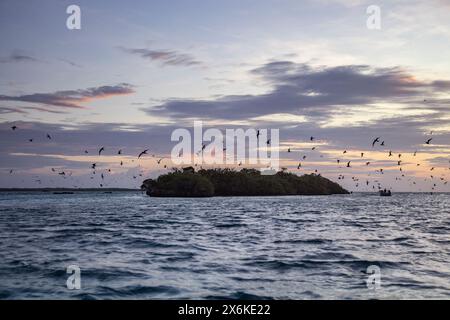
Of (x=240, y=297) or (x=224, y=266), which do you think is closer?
(x=240, y=297)

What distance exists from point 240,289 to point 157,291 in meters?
2.95

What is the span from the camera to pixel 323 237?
37.7 metres

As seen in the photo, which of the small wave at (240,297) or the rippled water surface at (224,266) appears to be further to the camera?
the rippled water surface at (224,266)

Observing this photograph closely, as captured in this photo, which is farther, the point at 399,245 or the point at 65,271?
the point at 399,245

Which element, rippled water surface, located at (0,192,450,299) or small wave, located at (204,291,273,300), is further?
rippled water surface, located at (0,192,450,299)

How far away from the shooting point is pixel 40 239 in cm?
3638
